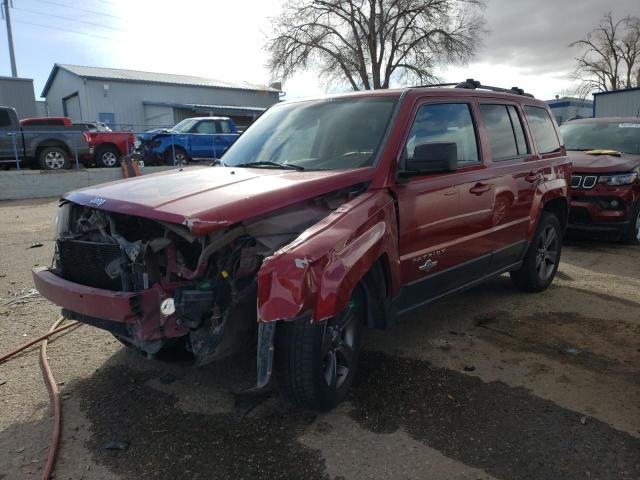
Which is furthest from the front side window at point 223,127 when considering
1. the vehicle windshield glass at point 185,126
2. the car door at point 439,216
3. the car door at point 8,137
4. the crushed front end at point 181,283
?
the crushed front end at point 181,283

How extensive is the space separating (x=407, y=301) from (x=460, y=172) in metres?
1.11

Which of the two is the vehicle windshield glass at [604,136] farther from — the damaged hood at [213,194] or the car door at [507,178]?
the damaged hood at [213,194]

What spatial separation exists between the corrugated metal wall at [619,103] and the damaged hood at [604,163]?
58.5 feet

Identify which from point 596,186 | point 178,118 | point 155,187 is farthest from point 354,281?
point 178,118

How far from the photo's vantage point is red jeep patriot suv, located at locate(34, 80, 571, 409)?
8.61 feet

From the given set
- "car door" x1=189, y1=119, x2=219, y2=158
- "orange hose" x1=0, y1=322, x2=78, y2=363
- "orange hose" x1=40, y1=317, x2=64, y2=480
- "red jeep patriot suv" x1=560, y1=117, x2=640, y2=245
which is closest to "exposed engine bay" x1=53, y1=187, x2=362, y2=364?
"orange hose" x1=40, y1=317, x2=64, y2=480

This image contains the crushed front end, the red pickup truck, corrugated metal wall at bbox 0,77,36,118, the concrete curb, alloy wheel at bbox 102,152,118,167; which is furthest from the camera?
corrugated metal wall at bbox 0,77,36,118

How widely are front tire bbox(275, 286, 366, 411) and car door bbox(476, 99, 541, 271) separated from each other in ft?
5.89

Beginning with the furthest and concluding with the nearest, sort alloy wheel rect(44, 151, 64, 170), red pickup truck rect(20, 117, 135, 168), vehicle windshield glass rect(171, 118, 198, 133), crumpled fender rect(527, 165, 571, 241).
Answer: vehicle windshield glass rect(171, 118, 198, 133), red pickup truck rect(20, 117, 135, 168), alloy wheel rect(44, 151, 64, 170), crumpled fender rect(527, 165, 571, 241)

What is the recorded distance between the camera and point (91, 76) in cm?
3142

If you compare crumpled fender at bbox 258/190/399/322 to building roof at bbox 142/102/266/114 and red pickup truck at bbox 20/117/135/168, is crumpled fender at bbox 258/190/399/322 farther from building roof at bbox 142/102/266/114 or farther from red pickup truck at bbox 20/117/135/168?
building roof at bbox 142/102/266/114

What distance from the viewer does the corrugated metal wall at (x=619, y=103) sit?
22797 mm

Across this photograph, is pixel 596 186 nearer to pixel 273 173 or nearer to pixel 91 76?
pixel 273 173

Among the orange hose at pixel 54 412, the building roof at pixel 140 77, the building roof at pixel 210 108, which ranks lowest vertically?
the orange hose at pixel 54 412
